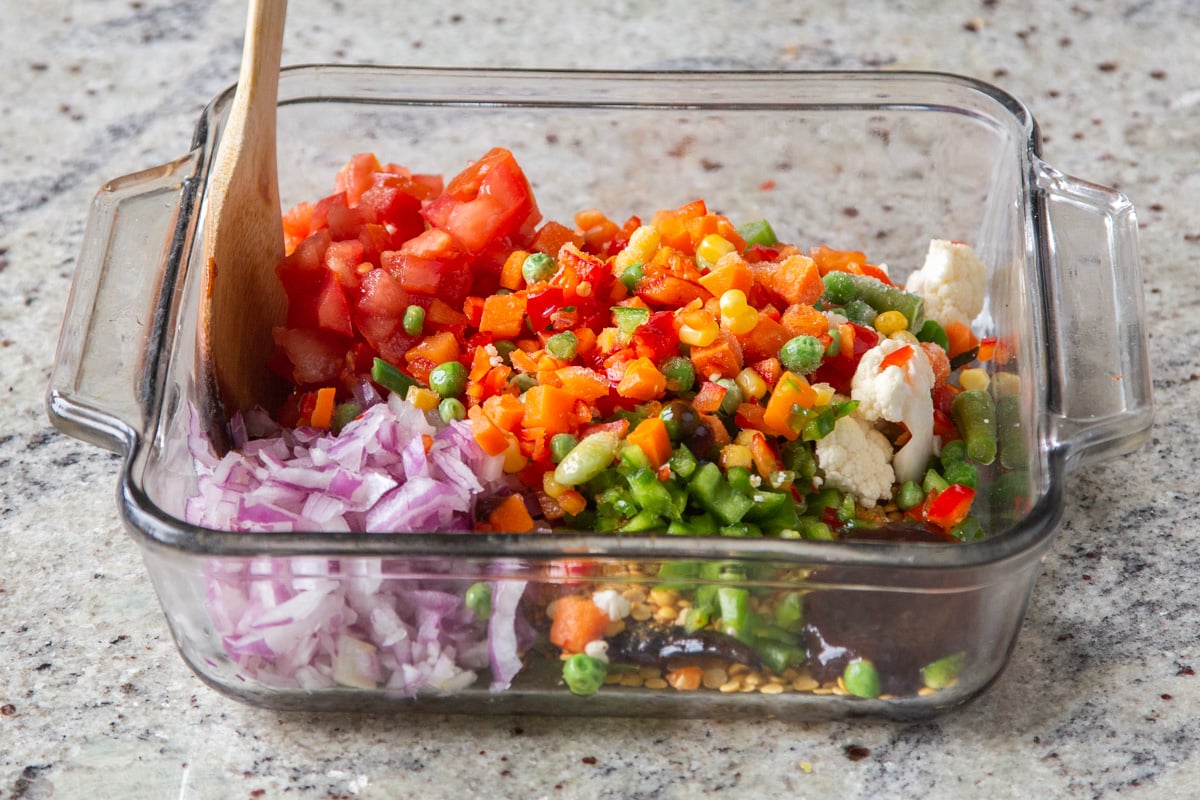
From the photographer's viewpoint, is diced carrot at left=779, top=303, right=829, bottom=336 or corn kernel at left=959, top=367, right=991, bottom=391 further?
corn kernel at left=959, top=367, right=991, bottom=391

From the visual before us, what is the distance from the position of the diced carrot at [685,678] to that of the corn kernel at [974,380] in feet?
2.43

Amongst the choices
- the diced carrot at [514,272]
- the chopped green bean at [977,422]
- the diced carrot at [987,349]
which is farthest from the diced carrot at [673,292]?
the diced carrot at [987,349]

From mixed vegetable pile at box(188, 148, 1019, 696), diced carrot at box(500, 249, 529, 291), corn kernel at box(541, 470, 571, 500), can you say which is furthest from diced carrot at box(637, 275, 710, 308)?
corn kernel at box(541, 470, 571, 500)

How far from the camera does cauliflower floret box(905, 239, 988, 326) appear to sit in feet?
7.48

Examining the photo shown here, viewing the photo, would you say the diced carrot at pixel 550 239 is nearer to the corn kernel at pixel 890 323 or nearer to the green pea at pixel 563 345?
the green pea at pixel 563 345

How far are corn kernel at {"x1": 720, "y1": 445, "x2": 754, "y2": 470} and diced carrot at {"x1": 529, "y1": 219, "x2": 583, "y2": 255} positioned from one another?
0.51 m

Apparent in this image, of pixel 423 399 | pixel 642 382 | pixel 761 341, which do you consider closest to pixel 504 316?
pixel 423 399

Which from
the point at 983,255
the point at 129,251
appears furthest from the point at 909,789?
the point at 129,251

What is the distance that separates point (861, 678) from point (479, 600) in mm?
492

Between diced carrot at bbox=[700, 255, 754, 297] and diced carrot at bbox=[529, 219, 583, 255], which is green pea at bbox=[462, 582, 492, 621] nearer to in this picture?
diced carrot at bbox=[700, 255, 754, 297]

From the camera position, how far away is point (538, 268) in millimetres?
2113

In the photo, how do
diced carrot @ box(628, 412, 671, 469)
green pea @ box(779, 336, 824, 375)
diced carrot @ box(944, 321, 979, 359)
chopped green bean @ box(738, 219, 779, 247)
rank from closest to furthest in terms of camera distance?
diced carrot @ box(628, 412, 671, 469), green pea @ box(779, 336, 824, 375), diced carrot @ box(944, 321, 979, 359), chopped green bean @ box(738, 219, 779, 247)

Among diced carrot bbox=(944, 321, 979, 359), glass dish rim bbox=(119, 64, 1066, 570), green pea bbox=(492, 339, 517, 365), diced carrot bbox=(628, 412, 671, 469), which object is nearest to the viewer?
glass dish rim bbox=(119, 64, 1066, 570)

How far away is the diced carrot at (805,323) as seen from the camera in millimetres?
2037
